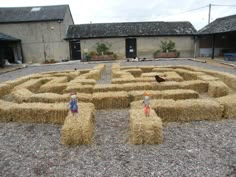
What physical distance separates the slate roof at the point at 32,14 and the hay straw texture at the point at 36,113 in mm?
19951

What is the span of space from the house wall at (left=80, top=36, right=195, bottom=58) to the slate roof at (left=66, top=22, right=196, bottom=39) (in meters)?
0.53

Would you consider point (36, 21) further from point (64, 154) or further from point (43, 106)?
point (64, 154)

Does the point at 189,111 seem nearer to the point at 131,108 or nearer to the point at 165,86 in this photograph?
the point at 131,108

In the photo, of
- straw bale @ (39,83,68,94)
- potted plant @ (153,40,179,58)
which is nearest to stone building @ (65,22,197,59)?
potted plant @ (153,40,179,58)

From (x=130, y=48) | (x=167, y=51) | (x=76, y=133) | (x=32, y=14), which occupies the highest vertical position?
(x=32, y=14)

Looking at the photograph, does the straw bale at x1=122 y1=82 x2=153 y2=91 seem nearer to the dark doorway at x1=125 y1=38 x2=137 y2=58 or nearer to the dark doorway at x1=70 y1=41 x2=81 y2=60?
the dark doorway at x1=125 y1=38 x2=137 y2=58

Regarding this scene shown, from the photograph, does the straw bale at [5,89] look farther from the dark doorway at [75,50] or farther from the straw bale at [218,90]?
the dark doorway at [75,50]

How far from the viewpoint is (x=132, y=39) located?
24250mm

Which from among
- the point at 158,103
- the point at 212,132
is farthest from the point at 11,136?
the point at 212,132

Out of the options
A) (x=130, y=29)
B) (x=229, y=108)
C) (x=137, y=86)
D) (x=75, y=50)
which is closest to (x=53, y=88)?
(x=137, y=86)

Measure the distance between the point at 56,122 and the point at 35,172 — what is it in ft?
6.96

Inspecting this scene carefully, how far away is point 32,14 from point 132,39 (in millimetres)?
12600

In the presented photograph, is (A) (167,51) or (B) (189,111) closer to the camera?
(B) (189,111)

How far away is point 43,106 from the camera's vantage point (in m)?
5.47
